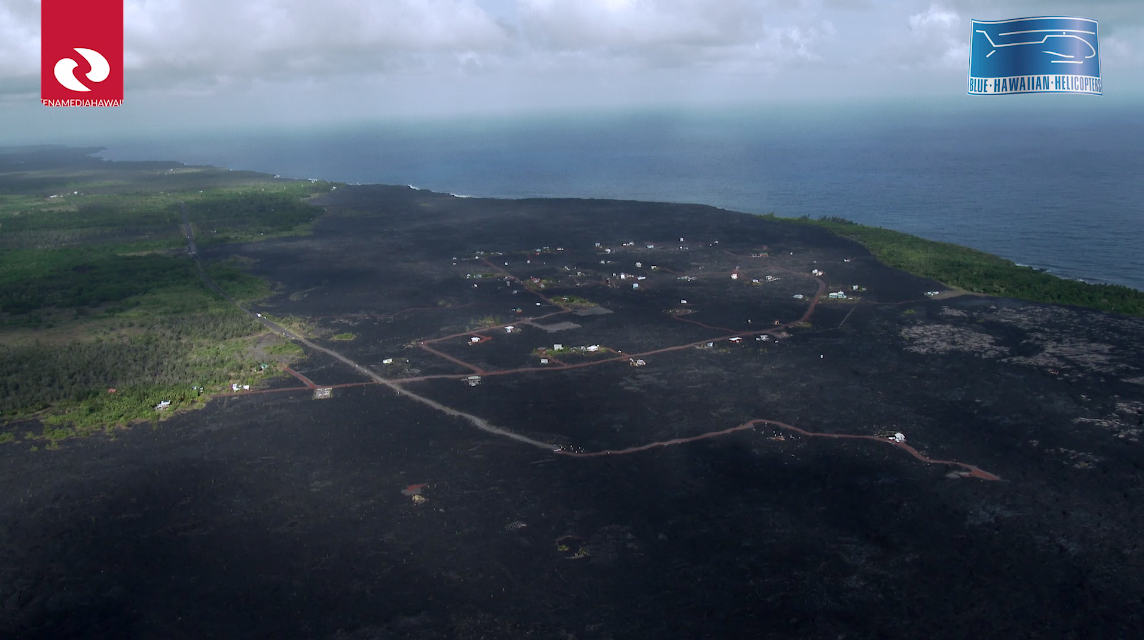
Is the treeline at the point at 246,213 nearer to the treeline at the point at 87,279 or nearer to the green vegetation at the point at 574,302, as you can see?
the treeline at the point at 87,279

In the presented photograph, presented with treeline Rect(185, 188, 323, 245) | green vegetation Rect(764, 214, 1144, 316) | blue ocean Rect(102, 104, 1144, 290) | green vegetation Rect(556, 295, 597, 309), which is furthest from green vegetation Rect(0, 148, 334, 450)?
blue ocean Rect(102, 104, 1144, 290)

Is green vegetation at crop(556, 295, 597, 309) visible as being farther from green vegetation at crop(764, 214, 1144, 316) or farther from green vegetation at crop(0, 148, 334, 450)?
green vegetation at crop(764, 214, 1144, 316)

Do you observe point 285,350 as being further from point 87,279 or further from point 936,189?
point 936,189

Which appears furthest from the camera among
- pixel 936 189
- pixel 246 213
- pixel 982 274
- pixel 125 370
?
pixel 936 189

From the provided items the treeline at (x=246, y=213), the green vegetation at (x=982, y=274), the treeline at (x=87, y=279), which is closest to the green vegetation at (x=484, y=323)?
the treeline at (x=87, y=279)

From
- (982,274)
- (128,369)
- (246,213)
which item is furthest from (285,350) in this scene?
(246,213)

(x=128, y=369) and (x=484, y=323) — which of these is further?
(x=484, y=323)
